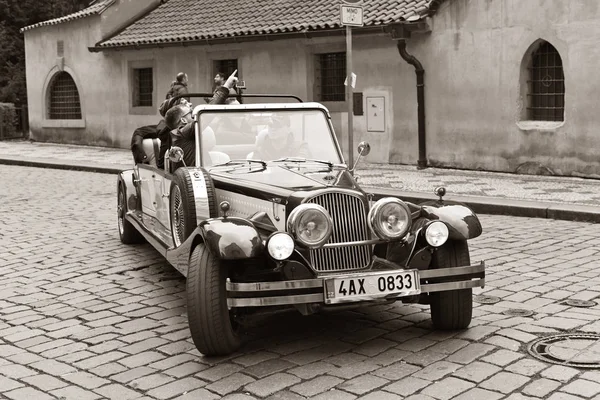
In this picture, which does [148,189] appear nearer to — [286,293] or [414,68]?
[286,293]

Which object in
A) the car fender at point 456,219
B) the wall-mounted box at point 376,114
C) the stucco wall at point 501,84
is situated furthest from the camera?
the wall-mounted box at point 376,114

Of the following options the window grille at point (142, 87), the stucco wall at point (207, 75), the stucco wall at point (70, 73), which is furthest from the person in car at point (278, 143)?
the stucco wall at point (70, 73)

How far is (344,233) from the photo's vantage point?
17.1 ft

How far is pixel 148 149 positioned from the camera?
8641 millimetres

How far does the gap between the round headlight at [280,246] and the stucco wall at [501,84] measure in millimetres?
10216

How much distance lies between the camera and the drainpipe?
638 inches

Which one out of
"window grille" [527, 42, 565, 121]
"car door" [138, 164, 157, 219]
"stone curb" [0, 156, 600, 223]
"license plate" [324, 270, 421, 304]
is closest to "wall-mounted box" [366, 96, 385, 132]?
"window grille" [527, 42, 565, 121]

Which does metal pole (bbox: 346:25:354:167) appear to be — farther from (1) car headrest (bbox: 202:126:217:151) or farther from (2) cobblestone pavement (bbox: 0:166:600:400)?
(1) car headrest (bbox: 202:126:217:151)

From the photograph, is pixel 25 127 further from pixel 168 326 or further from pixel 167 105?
pixel 168 326

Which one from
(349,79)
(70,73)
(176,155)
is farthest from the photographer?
(70,73)

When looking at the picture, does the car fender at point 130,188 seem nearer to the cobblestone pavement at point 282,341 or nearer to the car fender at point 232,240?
the cobblestone pavement at point 282,341

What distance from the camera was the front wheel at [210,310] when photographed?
4910mm

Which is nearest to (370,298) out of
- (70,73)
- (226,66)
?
(226,66)

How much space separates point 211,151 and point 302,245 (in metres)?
1.77
